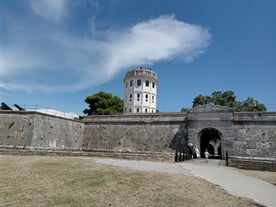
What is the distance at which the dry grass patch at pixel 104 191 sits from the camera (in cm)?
498

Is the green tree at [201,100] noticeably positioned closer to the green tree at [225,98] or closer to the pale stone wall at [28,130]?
the green tree at [225,98]

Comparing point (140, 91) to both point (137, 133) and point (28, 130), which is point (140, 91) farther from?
point (28, 130)

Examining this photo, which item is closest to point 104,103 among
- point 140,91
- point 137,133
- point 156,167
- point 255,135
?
point 140,91

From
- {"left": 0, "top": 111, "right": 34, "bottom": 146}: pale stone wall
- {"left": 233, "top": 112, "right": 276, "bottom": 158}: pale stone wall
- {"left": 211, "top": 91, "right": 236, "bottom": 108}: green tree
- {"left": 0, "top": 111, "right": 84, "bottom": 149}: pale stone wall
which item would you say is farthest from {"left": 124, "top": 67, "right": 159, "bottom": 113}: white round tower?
{"left": 0, "top": 111, "right": 34, "bottom": 146}: pale stone wall

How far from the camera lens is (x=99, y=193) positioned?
18.7 ft

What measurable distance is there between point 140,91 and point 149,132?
1370 centimetres

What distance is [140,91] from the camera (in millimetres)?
36062

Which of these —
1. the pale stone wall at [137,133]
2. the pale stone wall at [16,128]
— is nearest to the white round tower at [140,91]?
the pale stone wall at [137,133]

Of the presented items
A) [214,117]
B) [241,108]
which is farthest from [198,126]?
[241,108]

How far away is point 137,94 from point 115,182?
96.6ft

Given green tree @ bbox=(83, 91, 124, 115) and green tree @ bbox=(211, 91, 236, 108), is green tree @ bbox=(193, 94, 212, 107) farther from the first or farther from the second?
green tree @ bbox=(83, 91, 124, 115)

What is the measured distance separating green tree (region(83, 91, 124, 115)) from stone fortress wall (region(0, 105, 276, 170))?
11162 millimetres

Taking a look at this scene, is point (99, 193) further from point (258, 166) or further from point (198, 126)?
point (198, 126)

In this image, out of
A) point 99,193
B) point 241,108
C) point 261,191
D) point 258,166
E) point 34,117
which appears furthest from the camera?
point 241,108
